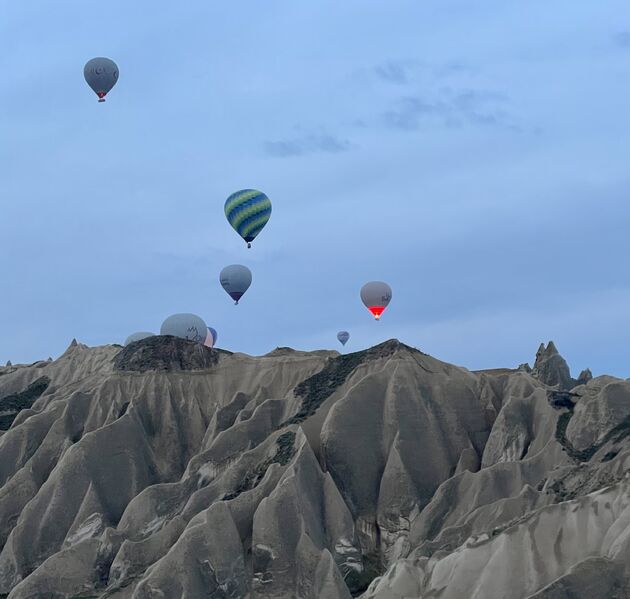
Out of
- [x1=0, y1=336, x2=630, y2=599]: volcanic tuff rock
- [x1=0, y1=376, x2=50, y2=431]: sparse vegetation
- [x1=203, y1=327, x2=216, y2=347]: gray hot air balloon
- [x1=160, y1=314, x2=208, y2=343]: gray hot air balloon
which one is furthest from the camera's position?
[x1=203, y1=327, x2=216, y2=347]: gray hot air balloon

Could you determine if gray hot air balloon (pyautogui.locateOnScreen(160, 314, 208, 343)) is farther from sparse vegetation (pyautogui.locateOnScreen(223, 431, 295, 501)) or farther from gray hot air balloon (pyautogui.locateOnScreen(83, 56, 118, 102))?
sparse vegetation (pyautogui.locateOnScreen(223, 431, 295, 501))

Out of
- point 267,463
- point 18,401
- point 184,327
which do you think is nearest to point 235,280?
point 184,327

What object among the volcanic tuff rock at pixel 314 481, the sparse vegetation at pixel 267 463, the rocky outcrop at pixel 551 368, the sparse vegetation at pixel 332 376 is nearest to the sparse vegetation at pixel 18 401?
the volcanic tuff rock at pixel 314 481

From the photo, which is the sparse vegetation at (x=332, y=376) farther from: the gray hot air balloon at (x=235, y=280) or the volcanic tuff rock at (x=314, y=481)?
the gray hot air balloon at (x=235, y=280)

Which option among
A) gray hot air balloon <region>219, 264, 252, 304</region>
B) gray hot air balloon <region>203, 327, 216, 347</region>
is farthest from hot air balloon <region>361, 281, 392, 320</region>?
gray hot air balloon <region>203, 327, 216, 347</region>

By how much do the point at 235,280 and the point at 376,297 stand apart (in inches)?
431

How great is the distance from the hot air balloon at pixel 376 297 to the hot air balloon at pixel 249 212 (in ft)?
41.7

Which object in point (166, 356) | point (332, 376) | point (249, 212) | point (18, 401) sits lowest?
point (332, 376)

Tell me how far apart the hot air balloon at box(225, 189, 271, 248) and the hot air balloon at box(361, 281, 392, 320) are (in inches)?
501

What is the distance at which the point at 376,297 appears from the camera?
434 ft

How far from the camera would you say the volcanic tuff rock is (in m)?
80.1

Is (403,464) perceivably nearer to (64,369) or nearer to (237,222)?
(237,222)

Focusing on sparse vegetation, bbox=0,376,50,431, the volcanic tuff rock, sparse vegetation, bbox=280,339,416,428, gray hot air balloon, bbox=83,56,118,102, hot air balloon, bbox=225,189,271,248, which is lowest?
the volcanic tuff rock

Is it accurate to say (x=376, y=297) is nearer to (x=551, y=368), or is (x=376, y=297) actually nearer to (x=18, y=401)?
(x=551, y=368)
